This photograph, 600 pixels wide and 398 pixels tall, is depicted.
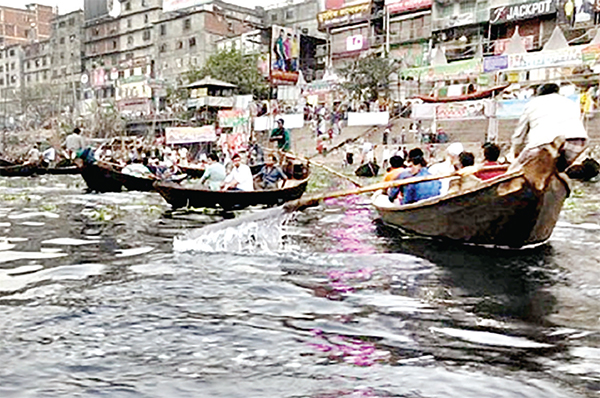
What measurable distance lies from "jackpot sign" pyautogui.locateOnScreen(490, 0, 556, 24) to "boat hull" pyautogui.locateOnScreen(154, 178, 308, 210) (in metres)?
30.0

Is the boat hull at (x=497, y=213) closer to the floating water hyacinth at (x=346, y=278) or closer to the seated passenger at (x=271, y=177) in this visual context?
the floating water hyacinth at (x=346, y=278)

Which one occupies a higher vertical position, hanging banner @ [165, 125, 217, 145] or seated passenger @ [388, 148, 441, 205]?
hanging banner @ [165, 125, 217, 145]

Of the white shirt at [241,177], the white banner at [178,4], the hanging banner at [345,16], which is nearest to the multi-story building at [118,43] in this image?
the white banner at [178,4]

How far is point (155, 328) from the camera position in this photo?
480 centimetres

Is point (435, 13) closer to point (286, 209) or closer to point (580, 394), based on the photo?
point (286, 209)

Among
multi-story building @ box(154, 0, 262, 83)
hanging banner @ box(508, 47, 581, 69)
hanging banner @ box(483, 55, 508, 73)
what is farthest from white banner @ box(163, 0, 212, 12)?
hanging banner @ box(508, 47, 581, 69)

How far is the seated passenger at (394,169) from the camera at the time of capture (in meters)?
10.1

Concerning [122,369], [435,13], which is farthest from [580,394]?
[435,13]

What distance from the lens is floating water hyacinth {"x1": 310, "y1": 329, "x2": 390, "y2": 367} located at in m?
4.08

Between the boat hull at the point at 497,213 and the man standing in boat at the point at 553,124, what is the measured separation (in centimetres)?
39

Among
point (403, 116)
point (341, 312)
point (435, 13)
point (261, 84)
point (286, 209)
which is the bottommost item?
point (341, 312)

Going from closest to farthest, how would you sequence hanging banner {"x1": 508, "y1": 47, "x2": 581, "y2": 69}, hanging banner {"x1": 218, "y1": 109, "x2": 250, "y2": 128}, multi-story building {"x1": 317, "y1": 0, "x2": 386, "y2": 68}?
hanging banner {"x1": 508, "y1": 47, "x2": 581, "y2": 69}, hanging banner {"x1": 218, "y1": 109, "x2": 250, "y2": 128}, multi-story building {"x1": 317, "y1": 0, "x2": 386, "y2": 68}

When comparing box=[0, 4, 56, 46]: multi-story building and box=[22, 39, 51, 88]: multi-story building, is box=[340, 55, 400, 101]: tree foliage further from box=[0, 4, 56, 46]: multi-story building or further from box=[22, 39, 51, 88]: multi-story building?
box=[0, 4, 56, 46]: multi-story building

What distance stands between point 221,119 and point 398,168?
2810 cm
